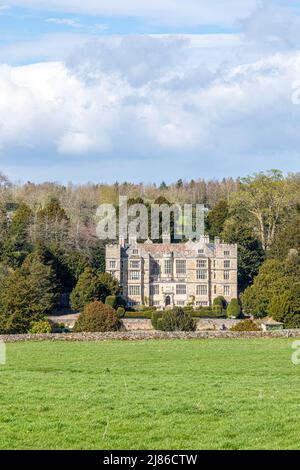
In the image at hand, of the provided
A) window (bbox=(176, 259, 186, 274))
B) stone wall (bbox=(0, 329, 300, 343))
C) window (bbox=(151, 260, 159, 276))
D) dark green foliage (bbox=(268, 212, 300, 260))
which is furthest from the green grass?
window (bbox=(176, 259, 186, 274))

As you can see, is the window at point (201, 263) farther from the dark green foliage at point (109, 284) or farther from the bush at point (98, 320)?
the bush at point (98, 320)

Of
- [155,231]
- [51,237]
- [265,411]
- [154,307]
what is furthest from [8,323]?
[265,411]

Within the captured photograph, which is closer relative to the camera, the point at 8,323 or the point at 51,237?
the point at 8,323

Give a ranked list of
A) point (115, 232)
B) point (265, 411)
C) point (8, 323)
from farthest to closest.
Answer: point (115, 232), point (8, 323), point (265, 411)

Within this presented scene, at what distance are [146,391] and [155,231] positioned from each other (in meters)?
68.6

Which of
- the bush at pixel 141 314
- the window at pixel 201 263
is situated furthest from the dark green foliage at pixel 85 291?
the window at pixel 201 263

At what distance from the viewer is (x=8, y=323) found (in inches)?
2126

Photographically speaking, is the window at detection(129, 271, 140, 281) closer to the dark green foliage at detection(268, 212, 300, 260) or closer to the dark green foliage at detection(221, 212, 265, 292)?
the dark green foliage at detection(221, 212, 265, 292)

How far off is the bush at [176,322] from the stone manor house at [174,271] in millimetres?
19091

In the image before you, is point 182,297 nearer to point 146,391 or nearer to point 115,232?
point 115,232

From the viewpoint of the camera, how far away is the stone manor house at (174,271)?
Answer: 77.4 m

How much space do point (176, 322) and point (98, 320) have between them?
6820 mm

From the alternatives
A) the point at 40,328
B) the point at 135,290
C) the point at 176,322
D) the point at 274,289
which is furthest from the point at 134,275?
the point at 40,328
